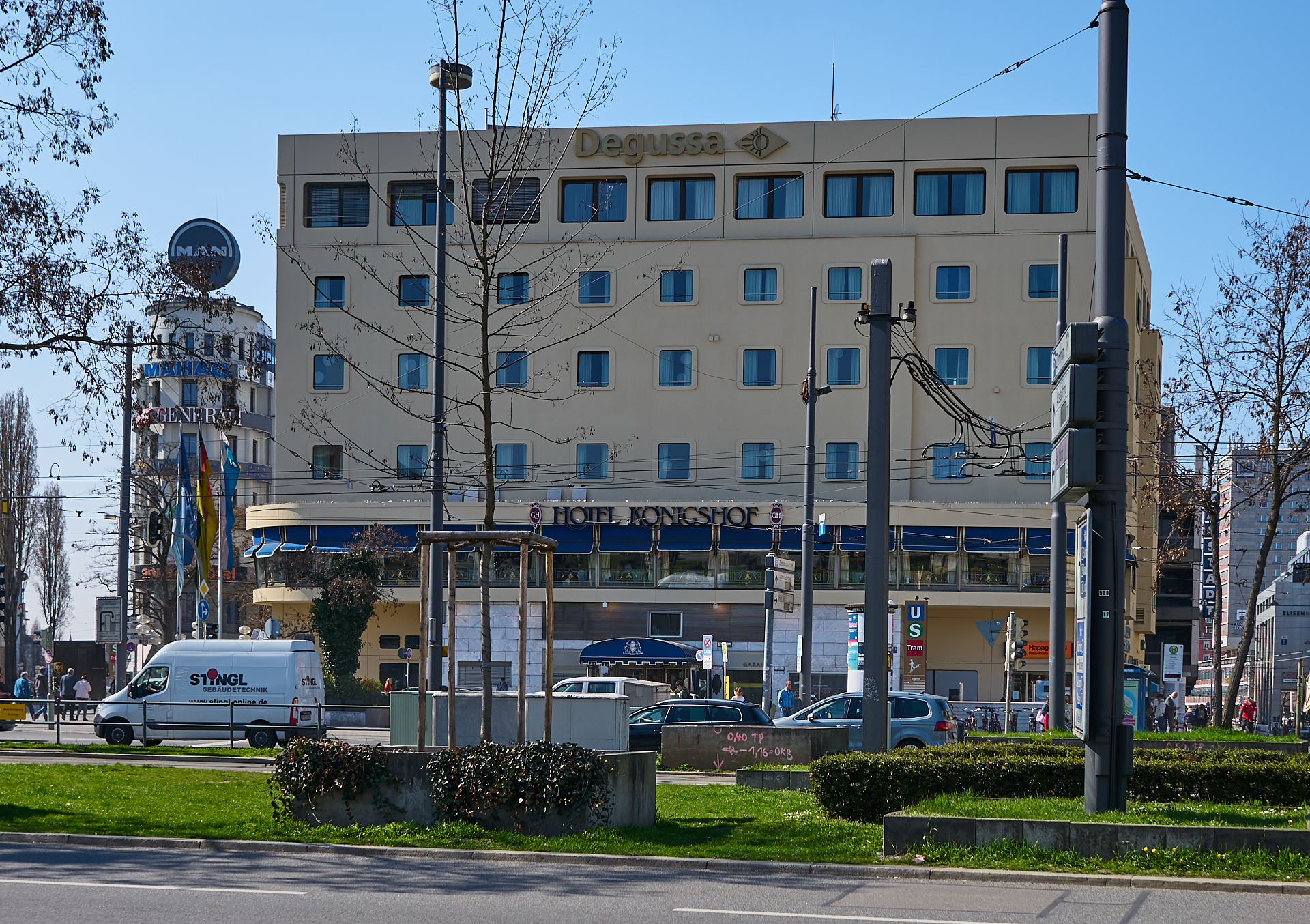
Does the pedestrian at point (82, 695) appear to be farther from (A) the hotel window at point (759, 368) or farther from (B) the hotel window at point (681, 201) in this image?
(B) the hotel window at point (681, 201)

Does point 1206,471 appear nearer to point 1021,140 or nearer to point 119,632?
point 119,632

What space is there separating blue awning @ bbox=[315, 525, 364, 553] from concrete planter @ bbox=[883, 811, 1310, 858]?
46684 mm

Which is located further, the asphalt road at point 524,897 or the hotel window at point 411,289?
the hotel window at point 411,289

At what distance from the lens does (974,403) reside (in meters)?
55.8

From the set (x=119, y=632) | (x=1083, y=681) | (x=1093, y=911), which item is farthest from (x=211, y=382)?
(x=119, y=632)

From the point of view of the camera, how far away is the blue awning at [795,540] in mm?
→ 54219

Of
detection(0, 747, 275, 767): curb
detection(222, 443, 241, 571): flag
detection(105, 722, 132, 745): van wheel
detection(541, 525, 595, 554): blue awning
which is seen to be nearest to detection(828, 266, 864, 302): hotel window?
detection(541, 525, 595, 554): blue awning

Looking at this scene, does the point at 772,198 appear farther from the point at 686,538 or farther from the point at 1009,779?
the point at 1009,779

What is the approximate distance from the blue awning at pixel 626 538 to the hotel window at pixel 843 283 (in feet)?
38.1

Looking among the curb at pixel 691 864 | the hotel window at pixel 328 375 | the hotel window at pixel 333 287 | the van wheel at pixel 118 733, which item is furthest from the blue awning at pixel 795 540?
the curb at pixel 691 864

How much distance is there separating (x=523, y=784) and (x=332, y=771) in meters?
1.88

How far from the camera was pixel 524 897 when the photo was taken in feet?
34.6

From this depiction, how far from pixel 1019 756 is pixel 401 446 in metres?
46.1

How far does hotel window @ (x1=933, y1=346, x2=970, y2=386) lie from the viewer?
56.3 m
